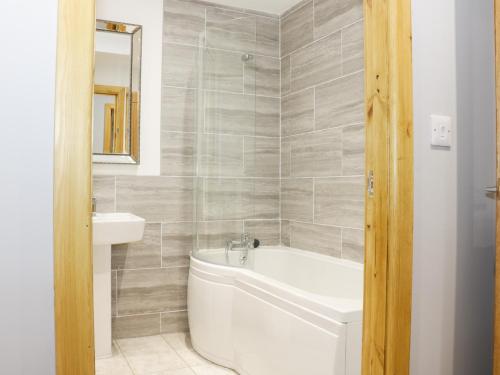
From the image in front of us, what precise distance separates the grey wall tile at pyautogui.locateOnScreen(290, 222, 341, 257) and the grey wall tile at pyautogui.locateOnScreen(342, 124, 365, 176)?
0.43 meters

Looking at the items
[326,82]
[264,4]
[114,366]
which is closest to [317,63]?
[326,82]

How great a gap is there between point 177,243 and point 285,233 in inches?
34.3

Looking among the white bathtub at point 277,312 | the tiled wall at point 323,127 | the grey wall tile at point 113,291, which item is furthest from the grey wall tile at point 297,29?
the grey wall tile at point 113,291

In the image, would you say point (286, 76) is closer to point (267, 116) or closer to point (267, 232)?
point (267, 116)

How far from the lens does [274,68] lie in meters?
3.58

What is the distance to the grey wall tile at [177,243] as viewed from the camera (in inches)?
126

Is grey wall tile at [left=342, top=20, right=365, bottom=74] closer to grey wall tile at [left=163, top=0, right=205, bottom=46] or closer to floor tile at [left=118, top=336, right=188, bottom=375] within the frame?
grey wall tile at [left=163, top=0, right=205, bottom=46]

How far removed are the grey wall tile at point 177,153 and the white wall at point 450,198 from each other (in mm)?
2014

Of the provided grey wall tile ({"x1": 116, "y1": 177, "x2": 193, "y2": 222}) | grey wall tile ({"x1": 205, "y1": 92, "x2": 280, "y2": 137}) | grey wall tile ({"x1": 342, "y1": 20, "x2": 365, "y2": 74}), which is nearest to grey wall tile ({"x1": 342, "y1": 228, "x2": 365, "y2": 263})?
grey wall tile ({"x1": 205, "y1": 92, "x2": 280, "y2": 137})

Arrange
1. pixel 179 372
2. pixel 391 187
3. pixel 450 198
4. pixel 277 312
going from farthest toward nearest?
1. pixel 179 372
2. pixel 277 312
3. pixel 450 198
4. pixel 391 187

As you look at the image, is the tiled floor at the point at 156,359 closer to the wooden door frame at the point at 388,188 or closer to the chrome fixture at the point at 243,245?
the chrome fixture at the point at 243,245

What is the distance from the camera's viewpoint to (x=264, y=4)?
135 inches

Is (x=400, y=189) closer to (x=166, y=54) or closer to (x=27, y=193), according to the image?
(x=27, y=193)

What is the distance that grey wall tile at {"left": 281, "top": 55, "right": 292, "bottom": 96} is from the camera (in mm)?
3469
